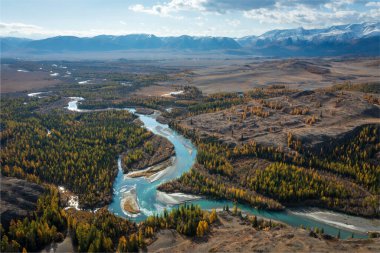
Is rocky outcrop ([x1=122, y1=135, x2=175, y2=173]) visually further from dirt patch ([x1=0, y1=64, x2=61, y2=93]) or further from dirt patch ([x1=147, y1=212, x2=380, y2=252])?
dirt patch ([x1=0, y1=64, x2=61, y2=93])

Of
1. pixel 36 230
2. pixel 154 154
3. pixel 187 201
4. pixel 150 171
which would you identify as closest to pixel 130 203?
pixel 187 201

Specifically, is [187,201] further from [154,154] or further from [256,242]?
[154,154]

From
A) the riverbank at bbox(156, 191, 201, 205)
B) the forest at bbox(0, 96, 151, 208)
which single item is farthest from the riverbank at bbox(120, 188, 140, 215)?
the riverbank at bbox(156, 191, 201, 205)

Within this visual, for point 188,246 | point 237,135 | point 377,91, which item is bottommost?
point 188,246

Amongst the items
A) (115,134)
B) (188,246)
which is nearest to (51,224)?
(188,246)

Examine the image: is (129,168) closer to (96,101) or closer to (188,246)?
(188,246)

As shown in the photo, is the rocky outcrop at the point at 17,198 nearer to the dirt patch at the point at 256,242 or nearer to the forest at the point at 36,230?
the forest at the point at 36,230

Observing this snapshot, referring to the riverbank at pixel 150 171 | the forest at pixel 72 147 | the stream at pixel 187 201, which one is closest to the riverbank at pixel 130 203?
the stream at pixel 187 201
